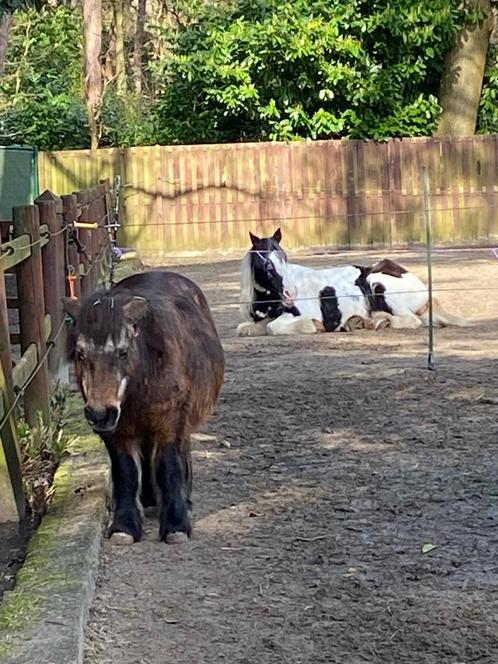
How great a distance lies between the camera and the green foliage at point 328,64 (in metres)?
24.5

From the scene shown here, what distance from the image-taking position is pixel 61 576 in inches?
192

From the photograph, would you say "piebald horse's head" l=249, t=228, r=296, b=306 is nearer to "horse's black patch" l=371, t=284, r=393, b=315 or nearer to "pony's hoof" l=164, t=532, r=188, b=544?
"horse's black patch" l=371, t=284, r=393, b=315

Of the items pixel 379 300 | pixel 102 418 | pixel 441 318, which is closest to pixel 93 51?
pixel 379 300

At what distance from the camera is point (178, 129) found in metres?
27.1

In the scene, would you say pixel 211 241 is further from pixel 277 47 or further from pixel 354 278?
pixel 354 278

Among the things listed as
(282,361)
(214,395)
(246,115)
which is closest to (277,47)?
(246,115)

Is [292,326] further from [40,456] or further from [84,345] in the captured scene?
[84,345]

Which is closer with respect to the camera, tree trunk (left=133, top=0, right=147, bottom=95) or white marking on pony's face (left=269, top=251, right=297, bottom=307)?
white marking on pony's face (left=269, top=251, right=297, bottom=307)

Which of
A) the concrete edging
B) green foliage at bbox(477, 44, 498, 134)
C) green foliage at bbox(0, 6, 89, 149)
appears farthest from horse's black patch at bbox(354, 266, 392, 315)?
green foliage at bbox(0, 6, 89, 149)

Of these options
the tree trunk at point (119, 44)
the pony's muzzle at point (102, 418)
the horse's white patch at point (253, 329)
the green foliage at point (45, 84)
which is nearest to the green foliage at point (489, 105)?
the green foliage at point (45, 84)

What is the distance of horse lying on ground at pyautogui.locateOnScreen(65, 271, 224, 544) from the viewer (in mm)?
5441

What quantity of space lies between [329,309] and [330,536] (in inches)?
276

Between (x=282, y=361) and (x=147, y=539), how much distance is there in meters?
5.25

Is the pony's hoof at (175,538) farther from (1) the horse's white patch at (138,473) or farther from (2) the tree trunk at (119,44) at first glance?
(2) the tree trunk at (119,44)
